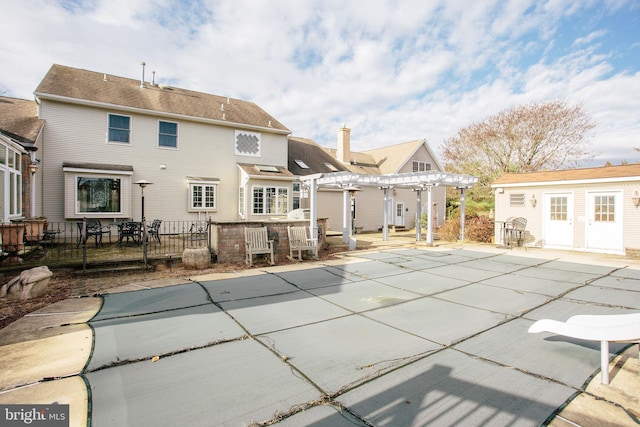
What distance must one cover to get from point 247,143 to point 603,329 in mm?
16533

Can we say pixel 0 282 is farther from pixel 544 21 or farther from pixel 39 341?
pixel 544 21

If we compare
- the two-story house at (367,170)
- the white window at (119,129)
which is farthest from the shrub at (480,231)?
the white window at (119,129)

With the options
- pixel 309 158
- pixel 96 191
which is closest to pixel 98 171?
pixel 96 191

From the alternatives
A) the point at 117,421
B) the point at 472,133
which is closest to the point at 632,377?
the point at 117,421

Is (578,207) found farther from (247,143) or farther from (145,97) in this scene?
(145,97)

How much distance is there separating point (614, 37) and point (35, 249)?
25.0 m

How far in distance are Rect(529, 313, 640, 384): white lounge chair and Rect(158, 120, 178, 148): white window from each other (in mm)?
15907

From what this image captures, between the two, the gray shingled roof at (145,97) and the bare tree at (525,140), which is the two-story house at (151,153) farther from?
the bare tree at (525,140)

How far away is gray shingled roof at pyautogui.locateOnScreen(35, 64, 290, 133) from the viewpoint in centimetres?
1298

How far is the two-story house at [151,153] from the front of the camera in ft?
41.0

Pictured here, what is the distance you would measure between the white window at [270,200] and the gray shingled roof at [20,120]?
8.89 metres

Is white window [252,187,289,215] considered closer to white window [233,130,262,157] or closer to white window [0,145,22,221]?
white window [233,130,262,157]

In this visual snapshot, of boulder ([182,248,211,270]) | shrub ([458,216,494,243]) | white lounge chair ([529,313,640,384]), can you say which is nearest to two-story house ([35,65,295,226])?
boulder ([182,248,211,270])

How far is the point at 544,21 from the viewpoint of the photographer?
1084 cm
